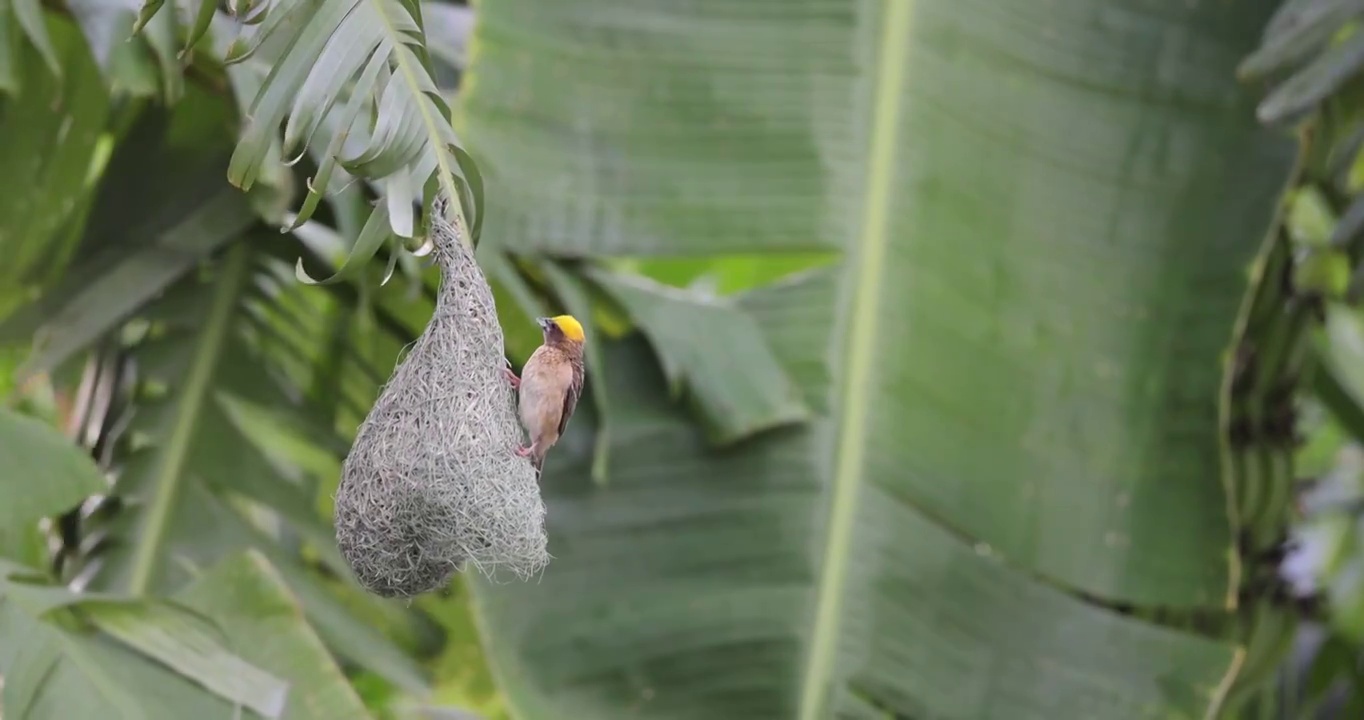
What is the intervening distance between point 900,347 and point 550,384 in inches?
37.1

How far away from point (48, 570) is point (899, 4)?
1.40 meters

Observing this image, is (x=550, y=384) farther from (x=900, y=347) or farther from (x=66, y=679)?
(x=900, y=347)

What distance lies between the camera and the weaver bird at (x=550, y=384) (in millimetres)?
989

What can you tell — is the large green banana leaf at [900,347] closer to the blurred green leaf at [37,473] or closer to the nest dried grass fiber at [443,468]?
the blurred green leaf at [37,473]

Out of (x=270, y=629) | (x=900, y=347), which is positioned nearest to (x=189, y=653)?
(x=270, y=629)

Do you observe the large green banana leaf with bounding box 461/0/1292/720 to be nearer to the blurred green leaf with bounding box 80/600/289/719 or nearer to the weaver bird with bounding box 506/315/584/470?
the blurred green leaf with bounding box 80/600/289/719

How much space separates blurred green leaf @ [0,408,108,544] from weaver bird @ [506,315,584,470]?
2.25ft

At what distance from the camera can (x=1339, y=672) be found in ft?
7.80

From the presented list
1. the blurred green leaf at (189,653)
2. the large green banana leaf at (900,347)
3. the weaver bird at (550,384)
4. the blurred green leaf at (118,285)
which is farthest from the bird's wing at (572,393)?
the blurred green leaf at (118,285)

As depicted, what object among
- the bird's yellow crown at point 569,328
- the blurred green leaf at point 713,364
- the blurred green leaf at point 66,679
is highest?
the bird's yellow crown at point 569,328

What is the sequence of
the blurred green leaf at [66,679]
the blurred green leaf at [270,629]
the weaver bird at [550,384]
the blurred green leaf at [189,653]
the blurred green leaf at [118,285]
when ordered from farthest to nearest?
the blurred green leaf at [118,285] < the blurred green leaf at [270,629] < the blurred green leaf at [189,653] < the blurred green leaf at [66,679] < the weaver bird at [550,384]

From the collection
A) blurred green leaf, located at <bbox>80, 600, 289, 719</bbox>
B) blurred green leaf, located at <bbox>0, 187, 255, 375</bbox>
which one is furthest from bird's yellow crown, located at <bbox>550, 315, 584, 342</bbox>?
blurred green leaf, located at <bbox>0, 187, 255, 375</bbox>

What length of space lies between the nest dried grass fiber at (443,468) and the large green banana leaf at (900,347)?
32.9 inches

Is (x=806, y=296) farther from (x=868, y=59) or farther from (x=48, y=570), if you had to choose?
(x=48, y=570)
